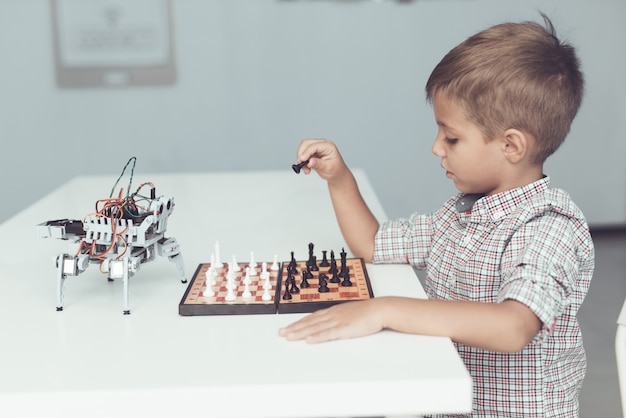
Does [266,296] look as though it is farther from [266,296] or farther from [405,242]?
[405,242]

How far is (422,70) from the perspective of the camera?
430 centimetres

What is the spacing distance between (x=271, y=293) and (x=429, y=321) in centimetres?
29

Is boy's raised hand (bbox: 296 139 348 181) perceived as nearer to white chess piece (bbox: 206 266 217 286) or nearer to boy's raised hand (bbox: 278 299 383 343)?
white chess piece (bbox: 206 266 217 286)

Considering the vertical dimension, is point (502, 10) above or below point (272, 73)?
above

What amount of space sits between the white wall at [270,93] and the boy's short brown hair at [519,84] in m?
3.01

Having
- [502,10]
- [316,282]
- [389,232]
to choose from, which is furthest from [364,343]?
[502,10]

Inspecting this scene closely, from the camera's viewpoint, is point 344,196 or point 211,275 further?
point 344,196

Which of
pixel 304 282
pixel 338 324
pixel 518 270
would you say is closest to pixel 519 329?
pixel 518 270

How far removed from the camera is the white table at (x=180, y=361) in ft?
2.83

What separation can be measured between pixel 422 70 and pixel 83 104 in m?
2.01

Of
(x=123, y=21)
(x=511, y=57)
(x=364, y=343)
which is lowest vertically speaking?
(x=364, y=343)

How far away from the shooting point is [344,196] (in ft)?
5.04

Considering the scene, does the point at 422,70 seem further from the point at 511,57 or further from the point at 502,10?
the point at 511,57

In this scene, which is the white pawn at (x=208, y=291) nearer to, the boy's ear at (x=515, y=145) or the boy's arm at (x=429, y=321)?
the boy's arm at (x=429, y=321)
